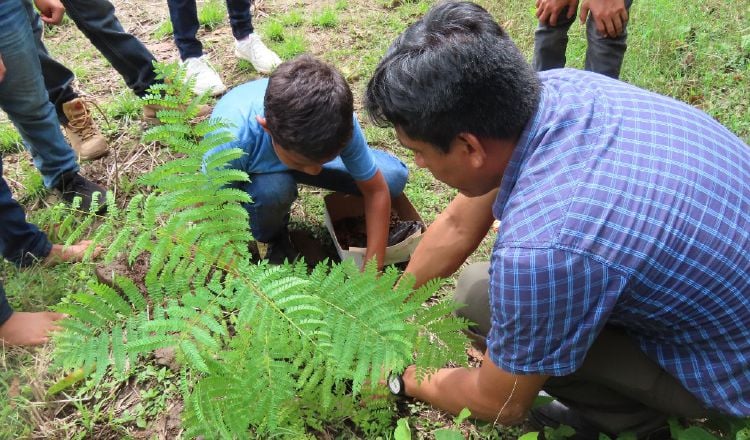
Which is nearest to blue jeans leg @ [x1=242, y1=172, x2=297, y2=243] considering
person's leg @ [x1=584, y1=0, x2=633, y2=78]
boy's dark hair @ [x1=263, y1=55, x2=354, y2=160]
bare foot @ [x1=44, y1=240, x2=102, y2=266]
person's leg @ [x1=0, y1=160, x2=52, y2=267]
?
boy's dark hair @ [x1=263, y1=55, x2=354, y2=160]

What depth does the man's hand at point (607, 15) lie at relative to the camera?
3.03m

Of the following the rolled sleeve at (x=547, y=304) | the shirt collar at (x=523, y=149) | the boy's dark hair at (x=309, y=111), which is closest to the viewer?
the rolled sleeve at (x=547, y=304)

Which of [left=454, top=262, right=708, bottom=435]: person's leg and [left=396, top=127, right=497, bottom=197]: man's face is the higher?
[left=396, top=127, right=497, bottom=197]: man's face

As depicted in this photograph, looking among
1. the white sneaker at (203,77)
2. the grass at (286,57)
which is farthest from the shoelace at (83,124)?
the white sneaker at (203,77)

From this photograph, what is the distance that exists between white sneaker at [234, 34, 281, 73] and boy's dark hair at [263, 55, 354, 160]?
2075mm

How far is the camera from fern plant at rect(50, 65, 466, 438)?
5.10 feet

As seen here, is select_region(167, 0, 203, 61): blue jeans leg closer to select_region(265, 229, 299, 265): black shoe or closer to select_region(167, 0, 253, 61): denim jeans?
select_region(167, 0, 253, 61): denim jeans

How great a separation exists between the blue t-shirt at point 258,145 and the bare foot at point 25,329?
126 centimetres

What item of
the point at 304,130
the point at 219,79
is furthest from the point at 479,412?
the point at 219,79

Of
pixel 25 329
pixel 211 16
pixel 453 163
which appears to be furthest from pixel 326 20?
pixel 453 163

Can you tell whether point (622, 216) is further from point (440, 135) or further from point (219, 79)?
point (219, 79)

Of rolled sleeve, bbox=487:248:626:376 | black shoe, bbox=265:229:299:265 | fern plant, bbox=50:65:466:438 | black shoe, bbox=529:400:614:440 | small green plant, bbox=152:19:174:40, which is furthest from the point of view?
small green plant, bbox=152:19:174:40

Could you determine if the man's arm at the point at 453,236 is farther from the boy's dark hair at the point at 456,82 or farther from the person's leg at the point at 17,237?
the person's leg at the point at 17,237

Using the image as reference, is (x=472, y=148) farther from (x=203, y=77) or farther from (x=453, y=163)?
(x=203, y=77)
